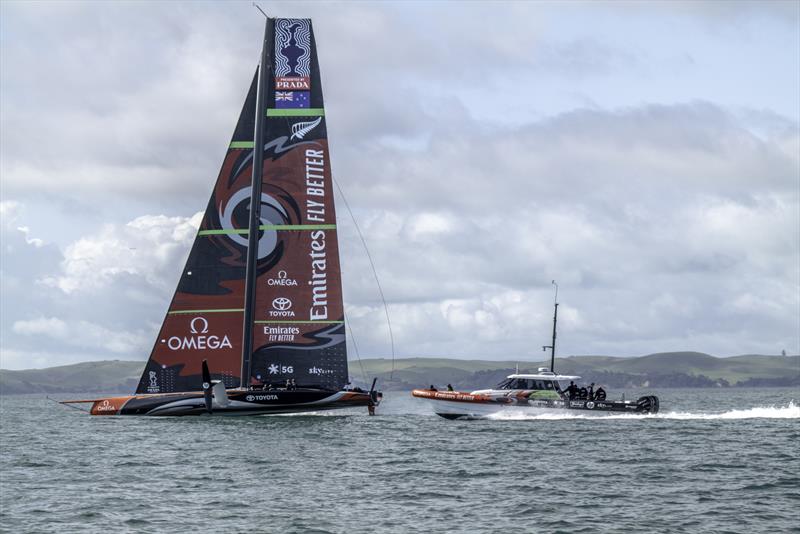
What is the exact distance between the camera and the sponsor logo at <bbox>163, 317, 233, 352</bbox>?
200 ft

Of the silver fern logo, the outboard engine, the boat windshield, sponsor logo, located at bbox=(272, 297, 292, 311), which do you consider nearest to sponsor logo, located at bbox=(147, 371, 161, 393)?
sponsor logo, located at bbox=(272, 297, 292, 311)

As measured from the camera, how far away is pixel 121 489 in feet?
115

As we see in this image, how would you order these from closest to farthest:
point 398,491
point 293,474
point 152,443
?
point 398,491 → point 293,474 → point 152,443

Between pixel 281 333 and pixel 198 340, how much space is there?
4.70 m

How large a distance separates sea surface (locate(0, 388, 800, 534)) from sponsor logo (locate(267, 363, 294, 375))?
268cm

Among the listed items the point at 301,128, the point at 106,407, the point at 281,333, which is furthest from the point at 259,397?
the point at 301,128

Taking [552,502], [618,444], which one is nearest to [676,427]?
[618,444]

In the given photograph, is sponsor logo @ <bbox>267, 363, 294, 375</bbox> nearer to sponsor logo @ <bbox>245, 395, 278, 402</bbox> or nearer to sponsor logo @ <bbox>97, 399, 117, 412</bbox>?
sponsor logo @ <bbox>245, 395, 278, 402</bbox>

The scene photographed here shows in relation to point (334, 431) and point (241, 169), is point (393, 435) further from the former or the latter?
point (241, 169)

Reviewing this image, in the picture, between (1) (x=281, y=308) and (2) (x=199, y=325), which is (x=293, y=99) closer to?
(1) (x=281, y=308)

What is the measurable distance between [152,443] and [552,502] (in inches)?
892

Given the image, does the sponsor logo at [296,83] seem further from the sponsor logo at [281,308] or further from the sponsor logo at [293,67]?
the sponsor logo at [281,308]

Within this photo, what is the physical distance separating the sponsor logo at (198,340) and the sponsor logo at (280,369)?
2.62m

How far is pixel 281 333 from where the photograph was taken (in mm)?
60625
